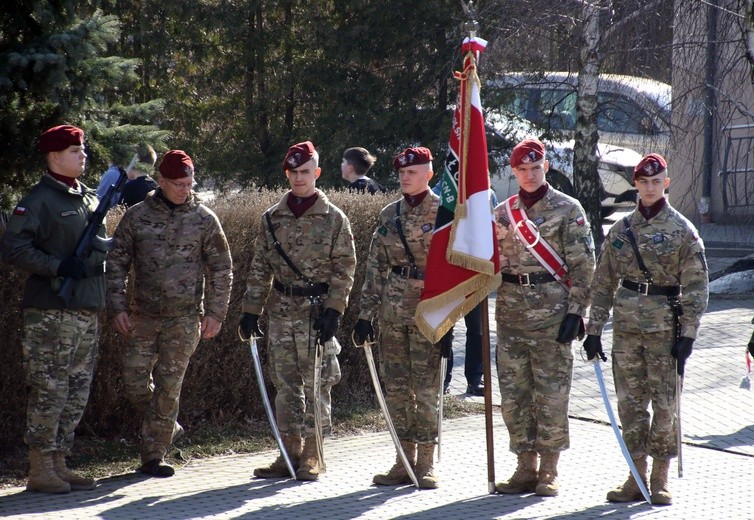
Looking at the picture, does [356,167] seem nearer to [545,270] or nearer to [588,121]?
[545,270]

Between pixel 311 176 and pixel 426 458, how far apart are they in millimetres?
2003

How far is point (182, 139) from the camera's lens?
57.9ft

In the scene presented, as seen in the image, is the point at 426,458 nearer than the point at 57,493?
No

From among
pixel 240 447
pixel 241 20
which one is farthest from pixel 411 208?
pixel 241 20

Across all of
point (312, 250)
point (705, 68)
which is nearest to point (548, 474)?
point (312, 250)

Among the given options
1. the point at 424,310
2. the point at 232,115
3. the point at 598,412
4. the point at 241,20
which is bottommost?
the point at 598,412

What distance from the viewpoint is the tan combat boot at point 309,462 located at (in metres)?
7.71

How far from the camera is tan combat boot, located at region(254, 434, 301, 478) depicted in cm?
780

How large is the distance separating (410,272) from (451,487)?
1426mm

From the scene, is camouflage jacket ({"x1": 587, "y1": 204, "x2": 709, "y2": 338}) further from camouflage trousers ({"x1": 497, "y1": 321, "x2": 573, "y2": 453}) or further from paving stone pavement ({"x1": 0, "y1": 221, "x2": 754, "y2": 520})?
paving stone pavement ({"x1": 0, "y1": 221, "x2": 754, "y2": 520})

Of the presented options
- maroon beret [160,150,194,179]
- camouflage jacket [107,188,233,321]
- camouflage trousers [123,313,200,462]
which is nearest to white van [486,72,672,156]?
camouflage jacket [107,188,233,321]

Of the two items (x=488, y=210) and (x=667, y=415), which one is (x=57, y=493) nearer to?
(x=488, y=210)

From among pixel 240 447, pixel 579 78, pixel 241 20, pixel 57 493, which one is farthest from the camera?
pixel 241 20

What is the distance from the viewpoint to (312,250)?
305 inches
